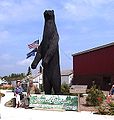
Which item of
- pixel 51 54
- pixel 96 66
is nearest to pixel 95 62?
pixel 96 66

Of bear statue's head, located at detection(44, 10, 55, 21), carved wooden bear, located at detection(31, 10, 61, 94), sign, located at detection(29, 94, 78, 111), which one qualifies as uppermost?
bear statue's head, located at detection(44, 10, 55, 21)

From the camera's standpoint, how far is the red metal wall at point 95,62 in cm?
4564

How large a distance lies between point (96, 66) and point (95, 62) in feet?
1.85

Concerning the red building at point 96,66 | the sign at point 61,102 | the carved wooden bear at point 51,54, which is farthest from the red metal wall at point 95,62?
the sign at point 61,102

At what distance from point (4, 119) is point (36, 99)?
15.2 feet

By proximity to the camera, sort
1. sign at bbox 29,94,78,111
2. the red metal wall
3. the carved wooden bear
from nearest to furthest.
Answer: sign at bbox 29,94,78,111, the carved wooden bear, the red metal wall

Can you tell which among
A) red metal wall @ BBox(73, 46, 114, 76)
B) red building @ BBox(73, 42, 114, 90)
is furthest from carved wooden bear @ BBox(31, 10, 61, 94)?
red metal wall @ BBox(73, 46, 114, 76)

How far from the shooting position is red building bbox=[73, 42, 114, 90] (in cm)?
4575

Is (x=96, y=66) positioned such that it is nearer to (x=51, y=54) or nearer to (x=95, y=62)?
(x=95, y=62)

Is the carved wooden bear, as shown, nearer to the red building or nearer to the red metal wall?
the red building

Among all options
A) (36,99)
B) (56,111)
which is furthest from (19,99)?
(56,111)

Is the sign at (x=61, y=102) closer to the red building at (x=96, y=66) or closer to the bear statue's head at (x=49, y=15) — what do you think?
the bear statue's head at (x=49, y=15)

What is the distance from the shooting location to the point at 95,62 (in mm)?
50031

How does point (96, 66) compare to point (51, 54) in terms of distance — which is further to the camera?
point (96, 66)
